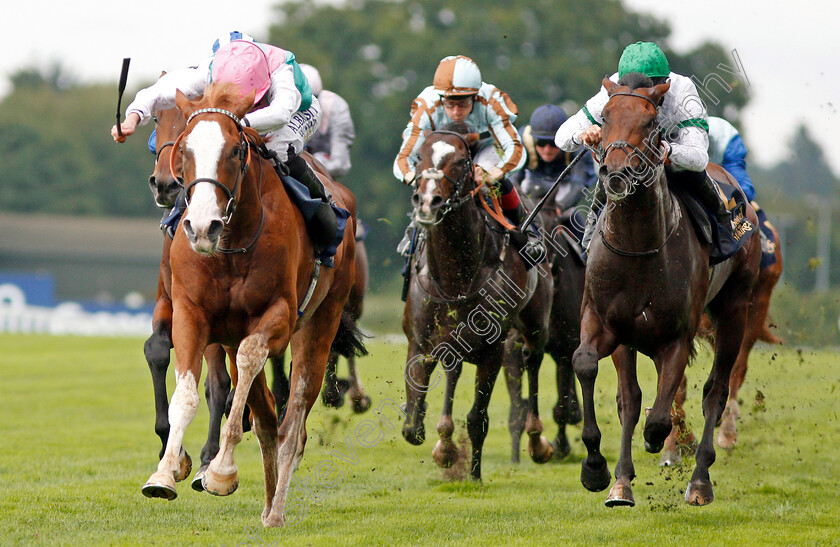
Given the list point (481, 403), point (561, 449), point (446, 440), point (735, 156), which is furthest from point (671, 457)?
point (735, 156)

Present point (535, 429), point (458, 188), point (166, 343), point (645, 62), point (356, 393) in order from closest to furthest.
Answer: point (166, 343), point (645, 62), point (458, 188), point (535, 429), point (356, 393)

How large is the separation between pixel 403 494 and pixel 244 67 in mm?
3371

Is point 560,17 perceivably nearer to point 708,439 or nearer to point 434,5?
point 434,5

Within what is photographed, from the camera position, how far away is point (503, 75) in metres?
41.1

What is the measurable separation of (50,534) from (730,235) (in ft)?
14.6

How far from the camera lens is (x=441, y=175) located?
7.40 metres

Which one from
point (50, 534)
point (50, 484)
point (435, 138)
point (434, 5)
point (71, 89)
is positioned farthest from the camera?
point (71, 89)

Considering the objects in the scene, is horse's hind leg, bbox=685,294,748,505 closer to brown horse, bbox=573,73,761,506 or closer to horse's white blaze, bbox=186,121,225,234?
brown horse, bbox=573,73,761,506

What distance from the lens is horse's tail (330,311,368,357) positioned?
8.92 m

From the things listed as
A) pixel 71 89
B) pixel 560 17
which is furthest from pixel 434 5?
pixel 71 89

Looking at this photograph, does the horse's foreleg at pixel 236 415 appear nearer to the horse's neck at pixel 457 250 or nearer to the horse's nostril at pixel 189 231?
the horse's nostril at pixel 189 231

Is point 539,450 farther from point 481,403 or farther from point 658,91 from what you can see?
point 658,91

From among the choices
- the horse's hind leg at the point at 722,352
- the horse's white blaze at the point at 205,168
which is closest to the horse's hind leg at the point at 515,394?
the horse's hind leg at the point at 722,352

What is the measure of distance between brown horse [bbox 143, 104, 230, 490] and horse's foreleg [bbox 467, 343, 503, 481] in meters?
1.92
